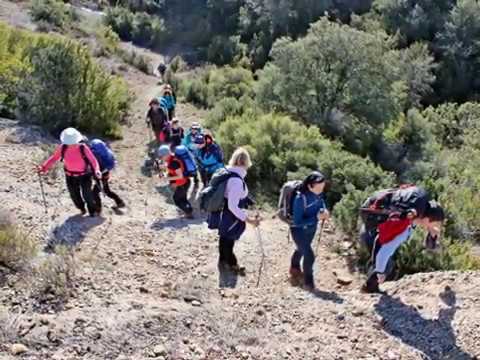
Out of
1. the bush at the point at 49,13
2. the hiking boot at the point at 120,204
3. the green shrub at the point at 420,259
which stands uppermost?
the green shrub at the point at 420,259

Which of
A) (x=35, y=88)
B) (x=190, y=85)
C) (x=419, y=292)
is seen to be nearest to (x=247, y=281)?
(x=419, y=292)

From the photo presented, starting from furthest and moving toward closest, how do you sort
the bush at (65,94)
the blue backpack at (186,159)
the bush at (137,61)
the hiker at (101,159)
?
the bush at (137,61), the bush at (65,94), the blue backpack at (186,159), the hiker at (101,159)

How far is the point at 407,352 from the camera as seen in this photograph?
624 centimetres

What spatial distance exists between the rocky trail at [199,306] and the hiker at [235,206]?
1.75 ft

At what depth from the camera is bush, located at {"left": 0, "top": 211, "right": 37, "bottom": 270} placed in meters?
6.75

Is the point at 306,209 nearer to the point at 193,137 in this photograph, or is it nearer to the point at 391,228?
the point at 391,228

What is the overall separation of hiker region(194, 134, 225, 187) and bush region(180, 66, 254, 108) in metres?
8.72

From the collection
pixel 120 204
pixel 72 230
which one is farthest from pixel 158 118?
pixel 72 230

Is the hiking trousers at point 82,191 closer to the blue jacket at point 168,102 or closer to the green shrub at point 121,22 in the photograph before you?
the blue jacket at point 168,102

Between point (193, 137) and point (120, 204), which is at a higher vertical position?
point (193, 137)

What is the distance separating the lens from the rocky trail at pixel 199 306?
5.89 m

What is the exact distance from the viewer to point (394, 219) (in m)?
6.85

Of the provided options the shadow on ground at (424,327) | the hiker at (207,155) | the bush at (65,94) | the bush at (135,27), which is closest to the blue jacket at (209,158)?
the hiker at (207,155)

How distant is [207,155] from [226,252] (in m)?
2.71
